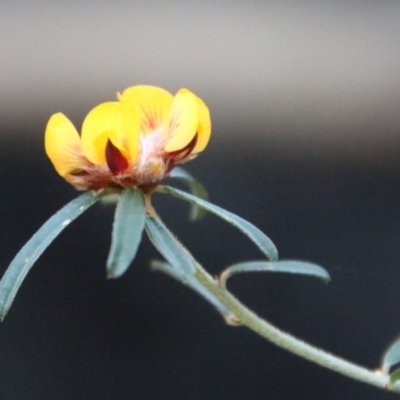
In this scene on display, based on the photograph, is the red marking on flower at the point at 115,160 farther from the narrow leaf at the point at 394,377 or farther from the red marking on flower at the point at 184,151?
the narrow leaf at the point at 394,377

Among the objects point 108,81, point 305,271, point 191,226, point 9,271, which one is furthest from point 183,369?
point 9,271

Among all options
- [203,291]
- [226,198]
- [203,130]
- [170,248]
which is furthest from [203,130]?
A: [226,198]

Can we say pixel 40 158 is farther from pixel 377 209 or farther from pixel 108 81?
pixel 377 209

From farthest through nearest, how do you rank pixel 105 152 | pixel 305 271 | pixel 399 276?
pixel 399 276 < pixel 305 271 < pixel 105 152

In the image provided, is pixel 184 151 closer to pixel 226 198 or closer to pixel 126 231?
pixel 126 231

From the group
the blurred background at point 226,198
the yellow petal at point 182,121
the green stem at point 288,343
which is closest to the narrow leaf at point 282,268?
the green stem at point 288,343

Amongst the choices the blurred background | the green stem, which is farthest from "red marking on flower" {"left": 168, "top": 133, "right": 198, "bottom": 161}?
the blurred background
